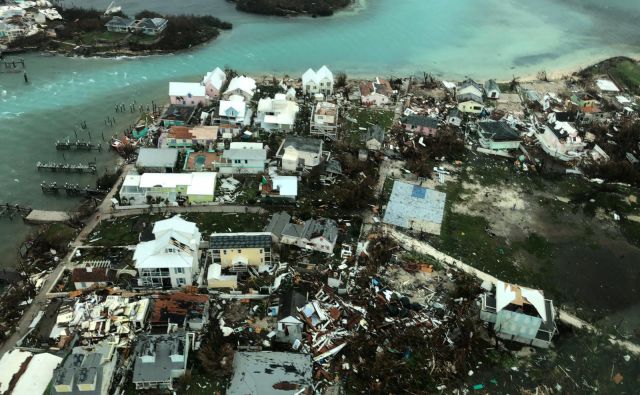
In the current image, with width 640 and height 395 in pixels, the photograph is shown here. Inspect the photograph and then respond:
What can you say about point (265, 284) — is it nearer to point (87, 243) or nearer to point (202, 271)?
point (202, 271)

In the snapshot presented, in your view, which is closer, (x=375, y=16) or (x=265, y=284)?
(x=265, y=284)

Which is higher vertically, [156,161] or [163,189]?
[156,161]

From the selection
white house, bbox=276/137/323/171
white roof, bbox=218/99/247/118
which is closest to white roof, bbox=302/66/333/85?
white roof, bbox=218/99/247/118

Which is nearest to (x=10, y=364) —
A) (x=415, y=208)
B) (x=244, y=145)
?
(x=244, y=145)

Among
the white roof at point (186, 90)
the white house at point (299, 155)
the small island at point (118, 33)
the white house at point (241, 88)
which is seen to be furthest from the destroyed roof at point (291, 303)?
the small island at point (118, 33)

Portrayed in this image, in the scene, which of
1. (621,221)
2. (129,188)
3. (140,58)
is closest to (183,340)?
(129,188)

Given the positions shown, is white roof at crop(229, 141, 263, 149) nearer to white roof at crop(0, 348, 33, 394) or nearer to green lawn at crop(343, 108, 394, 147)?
green lawn at crop(343, 108, 394, 147)

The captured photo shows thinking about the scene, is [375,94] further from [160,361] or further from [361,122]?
[160,361]

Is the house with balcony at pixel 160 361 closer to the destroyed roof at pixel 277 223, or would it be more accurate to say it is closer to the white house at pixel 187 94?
the destroyed roof at pixel 277 223
